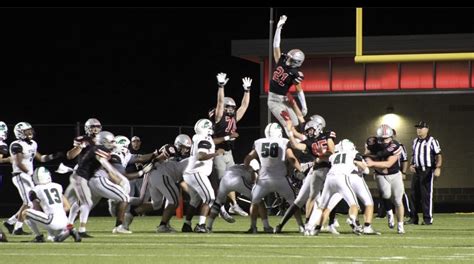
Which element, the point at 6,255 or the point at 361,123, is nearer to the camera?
the point at 6,255

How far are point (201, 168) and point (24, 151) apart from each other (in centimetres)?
276

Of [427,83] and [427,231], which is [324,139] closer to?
[427,231]

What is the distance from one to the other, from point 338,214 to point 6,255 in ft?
44.8

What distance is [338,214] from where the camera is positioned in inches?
1047

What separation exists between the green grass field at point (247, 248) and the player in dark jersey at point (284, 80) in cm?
185

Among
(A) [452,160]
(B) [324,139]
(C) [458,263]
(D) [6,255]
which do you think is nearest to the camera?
(C) [458,263]

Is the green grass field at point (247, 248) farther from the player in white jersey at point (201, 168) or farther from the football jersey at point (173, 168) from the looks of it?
the football jersey at point (173, 168)

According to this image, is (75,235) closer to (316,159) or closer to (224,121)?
(316,159)

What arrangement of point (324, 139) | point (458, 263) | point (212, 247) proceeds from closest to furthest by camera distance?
point (458, 263), point (212, 247), point (324, 139)

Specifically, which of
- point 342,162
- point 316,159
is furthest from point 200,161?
point 342,162

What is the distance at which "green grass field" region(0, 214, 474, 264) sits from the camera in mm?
13133

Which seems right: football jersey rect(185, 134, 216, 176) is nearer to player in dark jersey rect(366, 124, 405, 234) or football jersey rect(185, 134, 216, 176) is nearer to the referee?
player in dark jersey rect(366, 124, 405, 234)

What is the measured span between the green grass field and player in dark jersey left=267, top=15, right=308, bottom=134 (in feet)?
6.06

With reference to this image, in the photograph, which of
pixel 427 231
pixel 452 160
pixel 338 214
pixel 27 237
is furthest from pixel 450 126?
pixel 27 237
